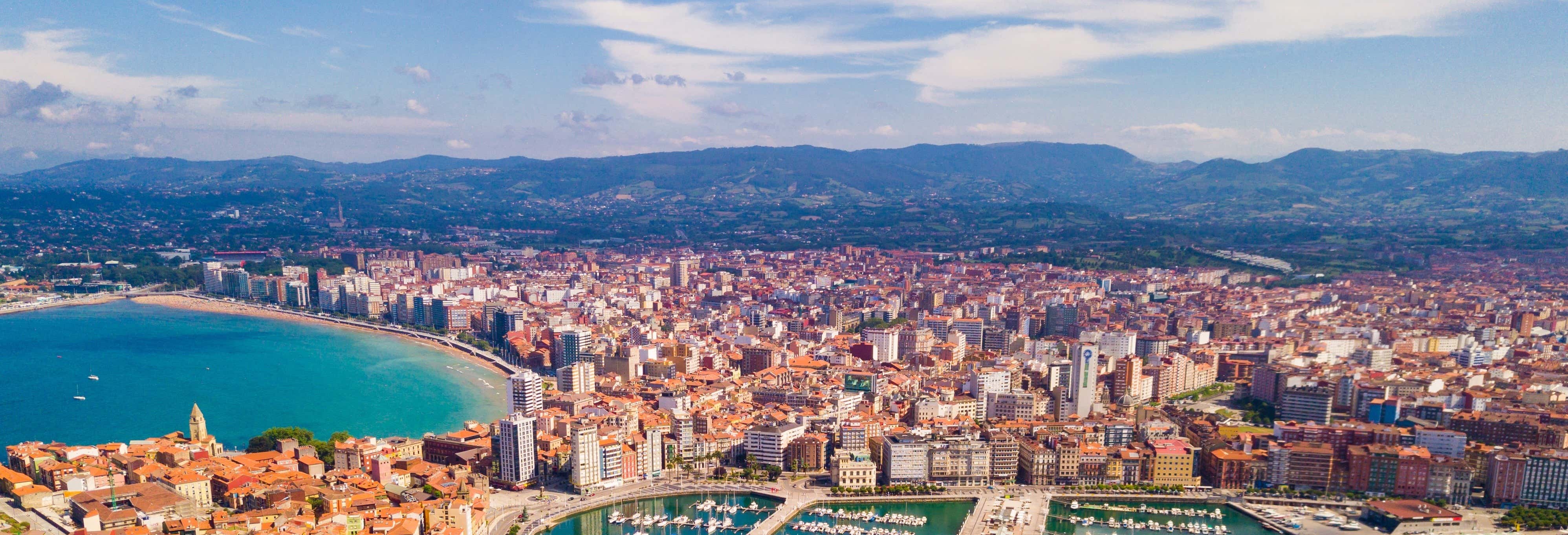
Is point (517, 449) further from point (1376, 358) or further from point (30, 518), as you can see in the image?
point (1376, 358)

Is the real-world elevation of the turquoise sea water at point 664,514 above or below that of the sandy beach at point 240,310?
above

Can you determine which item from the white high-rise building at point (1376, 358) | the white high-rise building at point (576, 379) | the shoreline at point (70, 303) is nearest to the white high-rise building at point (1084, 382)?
the white high-rise building at point (1376, 358)

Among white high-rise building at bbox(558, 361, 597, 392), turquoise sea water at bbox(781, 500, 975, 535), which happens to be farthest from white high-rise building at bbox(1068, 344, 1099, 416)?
white high-rise building at bbox(558, 361, 597, 392)

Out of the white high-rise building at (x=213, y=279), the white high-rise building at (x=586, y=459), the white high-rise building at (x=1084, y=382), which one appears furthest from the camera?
the white high-rise building at (x=213, y=279)

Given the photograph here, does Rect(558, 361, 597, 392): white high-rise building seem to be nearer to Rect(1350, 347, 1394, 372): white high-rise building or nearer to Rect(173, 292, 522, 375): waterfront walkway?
Rect(173, 292, 522, 375): waterfront walkway

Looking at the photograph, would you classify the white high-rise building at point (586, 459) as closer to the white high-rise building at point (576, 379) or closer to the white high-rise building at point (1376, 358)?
the white high-rise building at point (576, 379)

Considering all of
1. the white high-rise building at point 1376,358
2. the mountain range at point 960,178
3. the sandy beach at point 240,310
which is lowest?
the sandy beach at point 240,310

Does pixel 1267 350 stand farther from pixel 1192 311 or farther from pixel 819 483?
pixel 819 483
